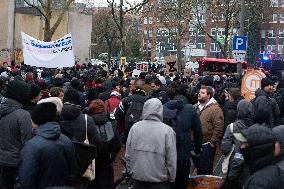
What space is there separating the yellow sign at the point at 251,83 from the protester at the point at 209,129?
4.77 meters

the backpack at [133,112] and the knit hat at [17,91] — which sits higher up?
the knit hat at [17,91]

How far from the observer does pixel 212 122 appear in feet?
30.2

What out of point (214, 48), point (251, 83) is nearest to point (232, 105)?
point (251, 83)

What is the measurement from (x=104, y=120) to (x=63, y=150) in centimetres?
182

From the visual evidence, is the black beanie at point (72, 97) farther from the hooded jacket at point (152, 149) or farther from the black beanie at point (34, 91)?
the hooded jacket at point (152, 149)

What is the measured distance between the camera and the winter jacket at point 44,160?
5.52 metres

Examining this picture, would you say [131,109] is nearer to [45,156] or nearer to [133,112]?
[133,112]

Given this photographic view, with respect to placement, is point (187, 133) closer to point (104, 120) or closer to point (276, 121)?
point (104, 120)

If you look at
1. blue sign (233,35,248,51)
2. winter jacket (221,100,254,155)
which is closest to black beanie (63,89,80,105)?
winter jacket (221,100,254,155)

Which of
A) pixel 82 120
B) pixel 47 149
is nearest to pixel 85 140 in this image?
pixel 82 120

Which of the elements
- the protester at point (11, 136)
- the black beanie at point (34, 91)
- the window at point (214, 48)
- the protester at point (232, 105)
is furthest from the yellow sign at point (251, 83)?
the window at point (214, 48)

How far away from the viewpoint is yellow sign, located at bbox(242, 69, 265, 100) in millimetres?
13992

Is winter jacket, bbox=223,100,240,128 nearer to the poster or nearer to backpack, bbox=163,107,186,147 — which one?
backpack, bbox=163,107,186,147

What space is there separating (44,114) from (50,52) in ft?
34.2
